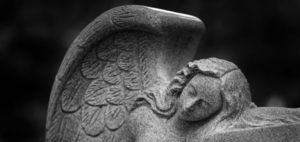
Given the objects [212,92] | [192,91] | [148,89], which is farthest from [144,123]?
[212,92]

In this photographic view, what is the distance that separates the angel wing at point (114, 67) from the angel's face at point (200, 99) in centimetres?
39

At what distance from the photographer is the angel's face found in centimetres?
559

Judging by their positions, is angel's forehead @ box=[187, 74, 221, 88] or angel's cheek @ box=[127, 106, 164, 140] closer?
angel's forehead @ box=[187, 74, 221, 88]

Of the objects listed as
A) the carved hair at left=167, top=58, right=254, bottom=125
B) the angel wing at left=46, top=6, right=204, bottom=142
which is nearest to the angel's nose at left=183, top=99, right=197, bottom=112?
the carved hair at left=167, top=58, right=254, bottom=125

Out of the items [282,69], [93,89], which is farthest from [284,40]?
[93,89]

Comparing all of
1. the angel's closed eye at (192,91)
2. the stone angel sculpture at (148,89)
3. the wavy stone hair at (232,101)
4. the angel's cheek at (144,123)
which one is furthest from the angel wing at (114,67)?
the wavy stone hair at (232,101)

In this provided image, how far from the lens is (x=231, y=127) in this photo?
5512 mm

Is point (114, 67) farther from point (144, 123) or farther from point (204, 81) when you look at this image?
point (204, 81)

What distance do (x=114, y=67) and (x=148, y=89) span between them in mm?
442

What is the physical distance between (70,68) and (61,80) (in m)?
0.11

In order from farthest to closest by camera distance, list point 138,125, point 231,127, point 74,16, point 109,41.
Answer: point 74,16 < point 109,41 < point 138,125 < point 231,127

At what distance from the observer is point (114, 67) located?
252 inches

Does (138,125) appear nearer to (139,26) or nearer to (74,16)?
(139,26)

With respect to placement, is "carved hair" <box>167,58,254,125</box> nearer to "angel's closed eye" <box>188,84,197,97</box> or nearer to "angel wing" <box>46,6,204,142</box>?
"angel's closed eye" <box>188,84,197,97</box>
